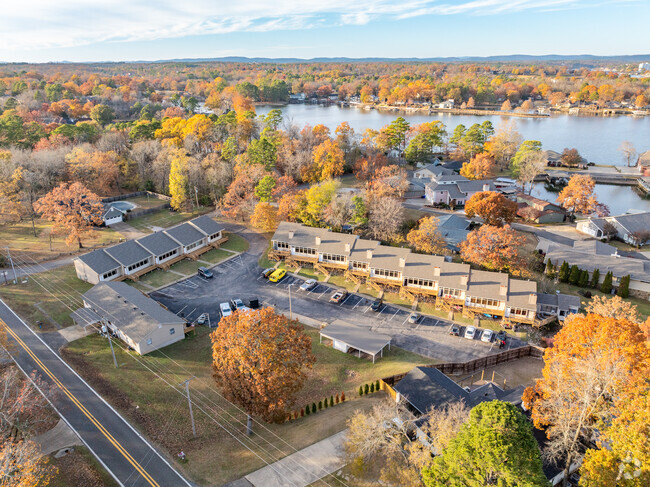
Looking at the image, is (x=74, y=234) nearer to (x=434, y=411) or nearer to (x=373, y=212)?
(x=373, y=212)

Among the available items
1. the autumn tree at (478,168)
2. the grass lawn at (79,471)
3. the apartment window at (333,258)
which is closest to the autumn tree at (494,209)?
the apartment window at (333,258)

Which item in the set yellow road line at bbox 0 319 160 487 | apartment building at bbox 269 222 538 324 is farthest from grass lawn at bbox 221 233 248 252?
yellow road line at bbox 0 319 160 487

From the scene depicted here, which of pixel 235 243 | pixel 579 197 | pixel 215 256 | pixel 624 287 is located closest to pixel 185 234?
pixel 215 256

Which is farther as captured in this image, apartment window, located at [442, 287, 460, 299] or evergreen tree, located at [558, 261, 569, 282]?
evergreen tree, located at [558, 261, 569, 282]

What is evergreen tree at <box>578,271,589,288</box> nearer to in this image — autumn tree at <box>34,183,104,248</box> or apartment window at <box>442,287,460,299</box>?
apartment window at <box>442,287,460,299</box>

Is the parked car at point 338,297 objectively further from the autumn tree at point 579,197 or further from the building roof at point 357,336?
the autumn tree at point 579,197

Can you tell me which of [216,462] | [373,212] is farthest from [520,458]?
[373,212]
